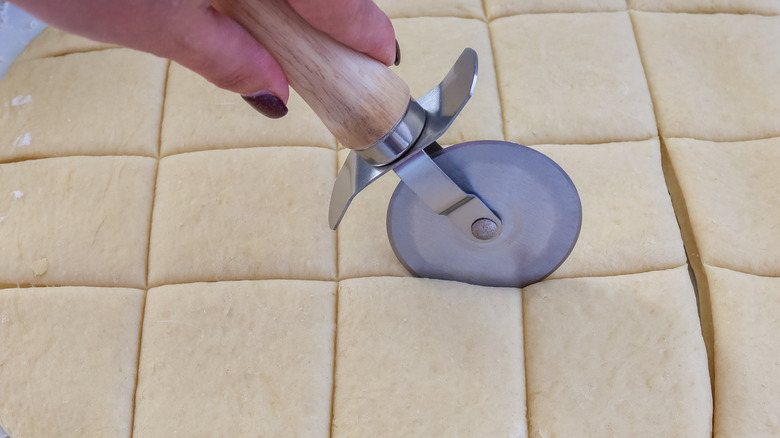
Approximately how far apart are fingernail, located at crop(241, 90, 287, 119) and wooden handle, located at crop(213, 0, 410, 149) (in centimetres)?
3

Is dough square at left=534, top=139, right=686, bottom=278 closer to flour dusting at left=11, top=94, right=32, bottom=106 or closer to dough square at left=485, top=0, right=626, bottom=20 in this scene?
dough square at left=485, top=0, right=626, bottom=20

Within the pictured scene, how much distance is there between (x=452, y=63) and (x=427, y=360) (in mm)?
692

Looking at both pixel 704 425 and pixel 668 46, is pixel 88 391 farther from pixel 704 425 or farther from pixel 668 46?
pixel 668 46

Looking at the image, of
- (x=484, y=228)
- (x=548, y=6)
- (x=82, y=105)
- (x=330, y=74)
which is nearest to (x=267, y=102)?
(x=330, y=74)

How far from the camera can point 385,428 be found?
1093 mm

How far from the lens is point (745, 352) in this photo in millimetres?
1117

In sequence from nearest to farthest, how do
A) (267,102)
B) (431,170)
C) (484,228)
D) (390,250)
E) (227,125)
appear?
1. (267,102)
2. (431,170)
3. (484,228)
4. (390,250)
5. (227,125)

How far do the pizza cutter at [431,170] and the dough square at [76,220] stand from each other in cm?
56

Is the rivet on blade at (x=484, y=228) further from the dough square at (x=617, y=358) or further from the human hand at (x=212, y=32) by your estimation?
the human hand at (x=212, y=32)

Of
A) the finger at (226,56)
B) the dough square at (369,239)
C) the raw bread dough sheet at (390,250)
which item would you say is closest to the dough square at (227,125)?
the raw bread dough sheet at (390,250)

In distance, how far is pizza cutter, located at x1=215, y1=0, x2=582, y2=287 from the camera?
0.68 m

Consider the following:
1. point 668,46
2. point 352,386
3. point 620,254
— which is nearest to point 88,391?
point 352,386

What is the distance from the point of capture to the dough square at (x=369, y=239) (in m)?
1.21

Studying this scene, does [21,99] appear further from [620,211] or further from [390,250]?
[620,211]
